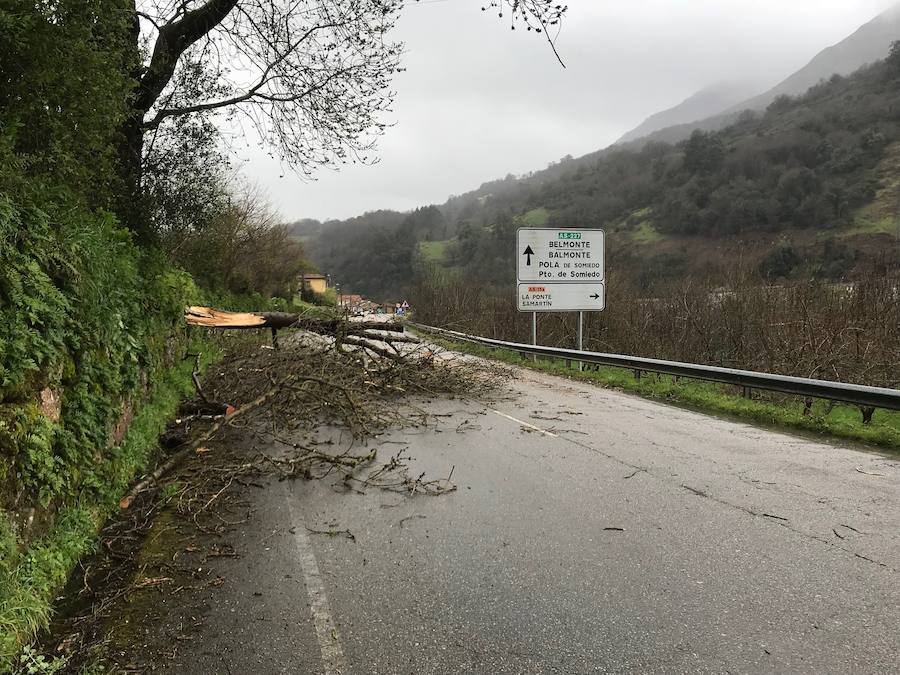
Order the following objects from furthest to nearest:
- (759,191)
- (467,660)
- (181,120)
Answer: (759,191) → (181,120) → (467,660)

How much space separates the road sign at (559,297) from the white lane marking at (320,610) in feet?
44.3

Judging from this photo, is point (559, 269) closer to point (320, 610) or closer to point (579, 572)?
point (579, 572)

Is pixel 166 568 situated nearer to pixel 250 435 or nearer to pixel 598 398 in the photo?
pixel 250 435

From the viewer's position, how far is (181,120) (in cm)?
1141

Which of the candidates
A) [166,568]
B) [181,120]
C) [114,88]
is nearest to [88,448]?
[166,568]

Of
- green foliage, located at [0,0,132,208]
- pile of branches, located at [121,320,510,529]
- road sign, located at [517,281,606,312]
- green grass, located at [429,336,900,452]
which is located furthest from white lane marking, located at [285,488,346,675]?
road sign, located at [517,281,606,312]

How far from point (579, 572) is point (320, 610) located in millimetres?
1571

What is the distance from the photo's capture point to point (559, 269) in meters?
17.2

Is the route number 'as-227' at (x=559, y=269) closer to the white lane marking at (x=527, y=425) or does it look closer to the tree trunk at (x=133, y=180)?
the white lane marking at (x=527, y=425)

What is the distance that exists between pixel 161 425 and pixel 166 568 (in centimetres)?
363

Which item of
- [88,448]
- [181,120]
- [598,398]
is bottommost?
[598,398]

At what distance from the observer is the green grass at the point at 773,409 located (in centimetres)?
736

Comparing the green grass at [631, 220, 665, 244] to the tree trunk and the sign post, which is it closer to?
the sign post

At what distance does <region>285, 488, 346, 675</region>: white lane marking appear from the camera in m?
2.69
